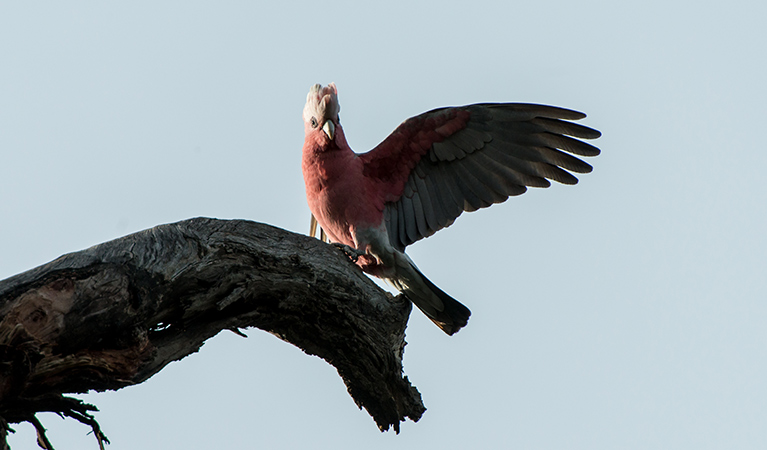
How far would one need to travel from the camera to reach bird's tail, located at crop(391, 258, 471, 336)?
5.50 m

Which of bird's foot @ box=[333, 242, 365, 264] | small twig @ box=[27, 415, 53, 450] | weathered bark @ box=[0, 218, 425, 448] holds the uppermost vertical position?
bird's foot @ box=[333, 242, 365, 264]

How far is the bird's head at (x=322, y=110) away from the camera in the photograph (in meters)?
5.58

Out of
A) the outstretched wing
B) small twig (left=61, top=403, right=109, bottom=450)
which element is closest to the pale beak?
the outstretched wing

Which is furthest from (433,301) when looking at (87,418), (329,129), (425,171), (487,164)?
(87,418)

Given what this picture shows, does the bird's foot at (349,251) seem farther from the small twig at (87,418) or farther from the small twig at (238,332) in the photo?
the small twig at (87,418)

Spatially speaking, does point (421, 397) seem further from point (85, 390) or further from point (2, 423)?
point (2, 423)

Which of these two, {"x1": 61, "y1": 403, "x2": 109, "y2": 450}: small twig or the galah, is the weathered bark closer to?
{"x1": 61, "y1": 403, "x2": 109, "y2": 450}: small twig

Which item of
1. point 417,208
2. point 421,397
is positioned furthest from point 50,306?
point 417,208

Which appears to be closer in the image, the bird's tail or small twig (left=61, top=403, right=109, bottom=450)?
small twig (left=61, top=403, right=109, bottom=450)

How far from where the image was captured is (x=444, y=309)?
557cm

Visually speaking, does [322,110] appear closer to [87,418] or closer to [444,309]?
[444,309]

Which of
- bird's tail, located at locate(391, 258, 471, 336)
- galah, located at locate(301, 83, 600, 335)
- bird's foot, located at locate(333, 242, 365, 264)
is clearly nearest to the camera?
bird's foot, located at locate(333, 242, 365, 264)

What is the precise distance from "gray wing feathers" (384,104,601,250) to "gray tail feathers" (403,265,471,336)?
1.93 ft

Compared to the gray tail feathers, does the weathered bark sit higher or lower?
lower
